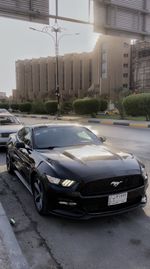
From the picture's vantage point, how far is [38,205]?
4.28 metres

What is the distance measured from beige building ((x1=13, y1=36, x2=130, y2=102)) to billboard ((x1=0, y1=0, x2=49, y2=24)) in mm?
37160

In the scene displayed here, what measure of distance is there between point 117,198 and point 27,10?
8938 millimetres

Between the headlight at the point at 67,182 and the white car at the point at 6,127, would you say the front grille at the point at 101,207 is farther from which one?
the white car at the point at 6,127

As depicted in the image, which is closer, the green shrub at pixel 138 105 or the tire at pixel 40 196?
the tire at pixel 40 196

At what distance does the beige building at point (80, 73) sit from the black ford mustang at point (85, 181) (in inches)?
1736

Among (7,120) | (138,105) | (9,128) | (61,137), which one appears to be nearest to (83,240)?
(61,137)

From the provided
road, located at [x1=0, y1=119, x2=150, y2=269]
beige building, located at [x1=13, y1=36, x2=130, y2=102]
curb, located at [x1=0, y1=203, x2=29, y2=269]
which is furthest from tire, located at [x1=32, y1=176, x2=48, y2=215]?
beige building, located at [x1=13, y1=36, x2=130, y2=102]

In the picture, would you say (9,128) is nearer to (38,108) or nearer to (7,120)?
(7,120)

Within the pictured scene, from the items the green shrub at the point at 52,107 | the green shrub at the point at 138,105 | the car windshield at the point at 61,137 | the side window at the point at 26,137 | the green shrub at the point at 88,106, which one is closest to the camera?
the car windshield at the point at 61,137

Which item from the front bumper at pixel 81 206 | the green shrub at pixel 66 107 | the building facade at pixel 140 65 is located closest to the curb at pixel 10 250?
the front bumper at pixel 81 206

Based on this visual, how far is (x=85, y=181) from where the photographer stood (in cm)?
362

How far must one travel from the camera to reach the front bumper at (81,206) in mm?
3621

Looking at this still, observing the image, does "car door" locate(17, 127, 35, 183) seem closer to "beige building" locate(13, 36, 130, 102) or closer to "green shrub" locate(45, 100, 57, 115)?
"green shrub" locate(45, 100, 57, 115)

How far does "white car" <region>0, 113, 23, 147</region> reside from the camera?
981cm
